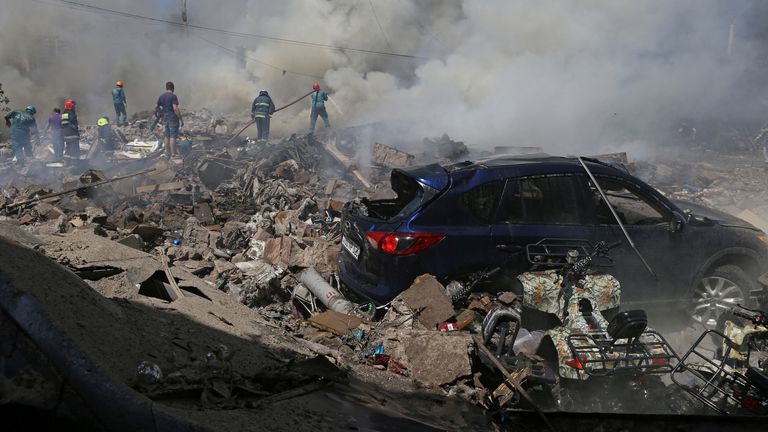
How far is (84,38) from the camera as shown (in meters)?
25.7

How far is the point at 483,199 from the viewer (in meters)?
4.93

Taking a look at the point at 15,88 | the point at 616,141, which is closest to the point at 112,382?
the point at 616,141

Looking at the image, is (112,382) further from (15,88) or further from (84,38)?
(84,38)

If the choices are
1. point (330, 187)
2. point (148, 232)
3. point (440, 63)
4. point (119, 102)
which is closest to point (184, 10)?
point (119, 102)

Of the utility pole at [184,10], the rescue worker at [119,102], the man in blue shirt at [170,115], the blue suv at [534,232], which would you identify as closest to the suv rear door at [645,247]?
the blue suv at [534,232]

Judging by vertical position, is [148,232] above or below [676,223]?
below

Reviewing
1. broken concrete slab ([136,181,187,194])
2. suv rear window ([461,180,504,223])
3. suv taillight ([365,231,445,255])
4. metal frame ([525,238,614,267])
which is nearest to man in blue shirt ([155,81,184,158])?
broken concrete slab ([136,181,187,194])

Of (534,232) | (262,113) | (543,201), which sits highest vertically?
(262,113)

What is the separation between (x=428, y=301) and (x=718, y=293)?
317cm

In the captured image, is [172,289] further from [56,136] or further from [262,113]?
[56,136]

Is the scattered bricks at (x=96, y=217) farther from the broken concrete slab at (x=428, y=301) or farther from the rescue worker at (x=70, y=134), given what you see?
the rescue worker at (x=70, y=134)

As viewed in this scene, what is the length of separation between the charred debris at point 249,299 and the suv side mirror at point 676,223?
1.51 metres

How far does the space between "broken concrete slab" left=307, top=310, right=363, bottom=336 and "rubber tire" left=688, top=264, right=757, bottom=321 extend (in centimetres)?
361

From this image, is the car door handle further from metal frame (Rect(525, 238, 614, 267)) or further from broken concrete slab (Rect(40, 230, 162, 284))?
broken concrete slab (Rect(40, 230, 162, 284))
